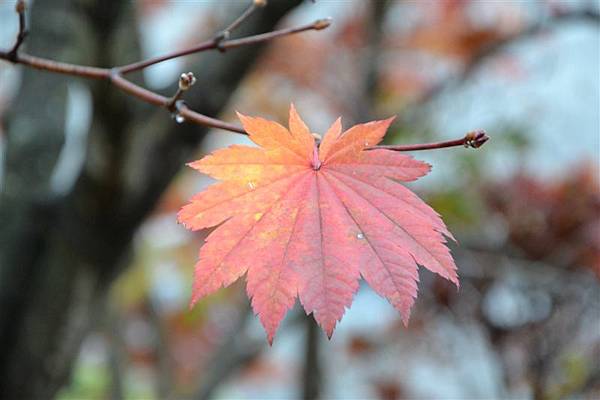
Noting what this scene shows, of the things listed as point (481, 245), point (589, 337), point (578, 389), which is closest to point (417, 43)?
point (481, 245)

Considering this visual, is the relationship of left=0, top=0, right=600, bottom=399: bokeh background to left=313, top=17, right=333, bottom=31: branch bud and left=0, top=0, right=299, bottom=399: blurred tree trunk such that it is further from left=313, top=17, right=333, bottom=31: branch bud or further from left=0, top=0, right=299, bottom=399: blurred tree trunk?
left=313, top=17, right=333, bottom=31: branch bud

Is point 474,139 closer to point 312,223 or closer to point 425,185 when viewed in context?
point 312,223

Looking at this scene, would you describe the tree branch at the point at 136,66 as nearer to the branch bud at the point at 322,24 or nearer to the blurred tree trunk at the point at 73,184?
the branch bud at the point at 322,24

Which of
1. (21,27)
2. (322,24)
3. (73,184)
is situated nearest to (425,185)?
(73,184)

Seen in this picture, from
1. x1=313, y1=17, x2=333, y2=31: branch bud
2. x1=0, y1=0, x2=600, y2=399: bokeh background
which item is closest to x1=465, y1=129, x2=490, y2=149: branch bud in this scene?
x1=313, y1=17, x2=333, y2=31: branch bud

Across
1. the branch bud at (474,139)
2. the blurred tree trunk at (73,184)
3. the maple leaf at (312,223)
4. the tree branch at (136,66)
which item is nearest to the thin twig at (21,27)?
the tree branch at (136,66)

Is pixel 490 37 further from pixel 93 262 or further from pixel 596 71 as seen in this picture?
pixel 93 262
